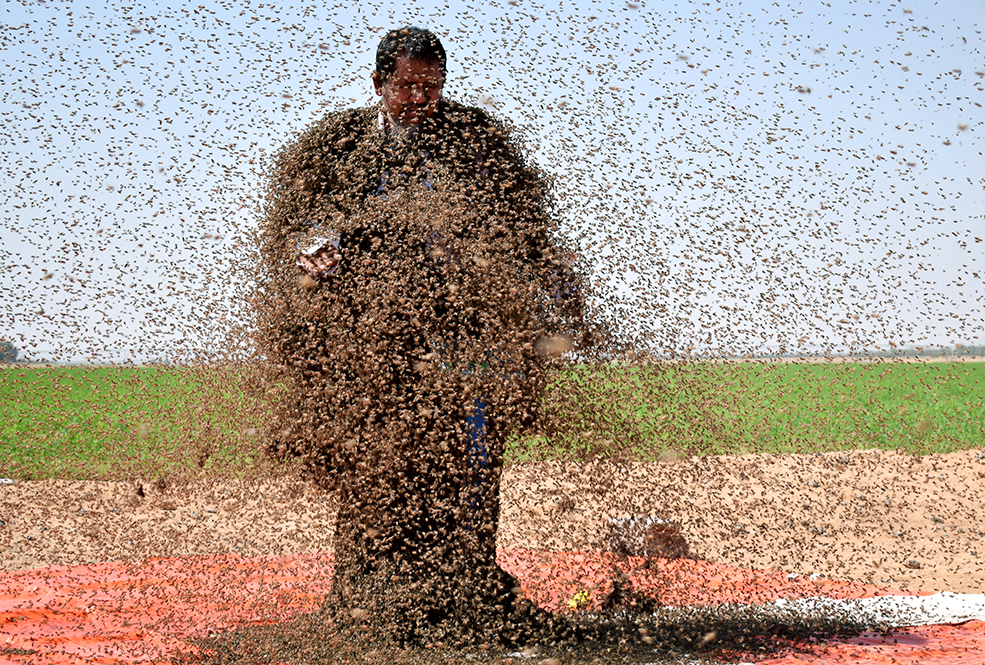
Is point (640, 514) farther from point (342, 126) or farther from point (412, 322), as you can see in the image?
point (342, 126)

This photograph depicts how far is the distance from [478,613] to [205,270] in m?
1.57

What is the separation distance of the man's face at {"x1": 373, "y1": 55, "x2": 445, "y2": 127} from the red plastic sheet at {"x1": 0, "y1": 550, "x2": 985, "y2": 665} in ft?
5.44

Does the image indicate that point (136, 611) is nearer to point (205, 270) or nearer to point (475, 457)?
point (205, 270)

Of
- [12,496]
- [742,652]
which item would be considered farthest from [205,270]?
[12,496]

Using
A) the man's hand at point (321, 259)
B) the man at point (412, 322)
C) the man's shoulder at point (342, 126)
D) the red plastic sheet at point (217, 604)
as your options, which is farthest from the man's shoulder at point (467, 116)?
the red plastic sheet at point (217, 604)

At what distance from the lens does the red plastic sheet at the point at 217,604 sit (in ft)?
10.3

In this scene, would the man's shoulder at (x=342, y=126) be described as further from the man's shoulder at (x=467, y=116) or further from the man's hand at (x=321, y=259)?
the man's hand at (x=321, y=259)

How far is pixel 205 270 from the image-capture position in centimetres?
316

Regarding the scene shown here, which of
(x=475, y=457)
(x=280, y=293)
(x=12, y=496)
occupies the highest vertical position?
(x=280, y=293)

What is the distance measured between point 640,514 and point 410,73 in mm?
1766

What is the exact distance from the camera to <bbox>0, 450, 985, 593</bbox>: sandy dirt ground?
313 cm

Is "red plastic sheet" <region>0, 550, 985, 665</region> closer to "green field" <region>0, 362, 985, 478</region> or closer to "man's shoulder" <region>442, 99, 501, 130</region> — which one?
"green field" <region>0, 362, 985, 478</region>

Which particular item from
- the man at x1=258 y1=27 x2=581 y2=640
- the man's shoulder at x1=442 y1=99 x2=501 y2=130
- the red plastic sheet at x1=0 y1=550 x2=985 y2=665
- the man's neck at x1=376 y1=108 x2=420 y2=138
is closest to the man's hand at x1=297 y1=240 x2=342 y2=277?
the man at x1=258 y1=27 x2=581 y2=640

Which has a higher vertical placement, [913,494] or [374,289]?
[374,289]
